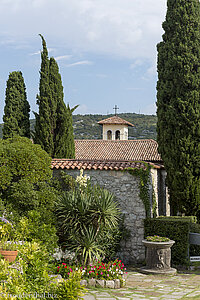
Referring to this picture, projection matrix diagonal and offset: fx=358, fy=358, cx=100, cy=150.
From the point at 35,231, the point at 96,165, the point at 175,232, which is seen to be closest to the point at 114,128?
the point at 96,165

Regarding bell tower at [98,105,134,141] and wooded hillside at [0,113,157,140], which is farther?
wooded hillside at [0,113,157,140]

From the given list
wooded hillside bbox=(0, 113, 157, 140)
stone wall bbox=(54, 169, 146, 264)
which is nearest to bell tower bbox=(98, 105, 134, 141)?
wooded hillside bbox=(0, 113, 157, 140)

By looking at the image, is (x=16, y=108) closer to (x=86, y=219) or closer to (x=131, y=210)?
(x=131, y=210)

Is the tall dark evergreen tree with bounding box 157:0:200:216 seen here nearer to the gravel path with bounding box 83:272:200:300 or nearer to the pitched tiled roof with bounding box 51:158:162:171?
the pitched tiled roof with bounding box 51:158:162:171

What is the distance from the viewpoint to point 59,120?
18031 millimetres

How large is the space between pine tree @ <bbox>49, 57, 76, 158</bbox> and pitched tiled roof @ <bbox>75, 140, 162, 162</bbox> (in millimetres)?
9884

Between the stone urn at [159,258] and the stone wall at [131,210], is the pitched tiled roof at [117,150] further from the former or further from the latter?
the stone urn at [159,258]

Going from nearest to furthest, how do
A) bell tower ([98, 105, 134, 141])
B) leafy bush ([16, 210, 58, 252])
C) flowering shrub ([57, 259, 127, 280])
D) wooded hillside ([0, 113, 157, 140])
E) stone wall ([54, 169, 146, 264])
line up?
flowering shrub ([57, 259, 127, 280])
leafy bush ([16, 210, 58, 252])
stone wall ([54, 169, 146, 264])
bell tower ([98, 105, 134, 141])
wooded hillside ([0, 113, 157, 140])

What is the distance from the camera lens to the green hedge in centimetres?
1153

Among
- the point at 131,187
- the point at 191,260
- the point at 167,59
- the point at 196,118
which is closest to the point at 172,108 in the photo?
the point at 196,118

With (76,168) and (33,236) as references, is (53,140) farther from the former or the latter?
(33,236)

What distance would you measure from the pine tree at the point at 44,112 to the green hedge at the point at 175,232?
287 inches

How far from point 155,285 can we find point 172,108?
726cm

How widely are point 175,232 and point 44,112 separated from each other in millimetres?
9052
